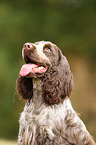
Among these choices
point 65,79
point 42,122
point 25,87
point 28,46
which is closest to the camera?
point 28,46

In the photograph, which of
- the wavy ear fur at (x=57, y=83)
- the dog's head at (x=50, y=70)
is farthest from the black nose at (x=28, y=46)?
the wavy ear fur at (x=57, y=83)

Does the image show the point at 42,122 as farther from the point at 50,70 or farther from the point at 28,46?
the point at 28,46

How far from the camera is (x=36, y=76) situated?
14.1 ft

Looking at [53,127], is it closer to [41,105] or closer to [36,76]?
[41,105]

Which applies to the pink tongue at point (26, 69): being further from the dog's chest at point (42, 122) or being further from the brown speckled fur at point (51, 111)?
the dog's chest at point (42, 122)

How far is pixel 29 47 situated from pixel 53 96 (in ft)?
2.48

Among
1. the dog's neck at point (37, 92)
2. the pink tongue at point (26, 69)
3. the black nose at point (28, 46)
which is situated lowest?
the dog's neck at point (37, 92)

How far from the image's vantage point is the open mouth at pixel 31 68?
4.19m

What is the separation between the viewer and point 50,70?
14.4 feet

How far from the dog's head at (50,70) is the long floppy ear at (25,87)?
306 mm

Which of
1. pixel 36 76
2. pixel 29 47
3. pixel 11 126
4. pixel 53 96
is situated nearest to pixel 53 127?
pixel 53 96

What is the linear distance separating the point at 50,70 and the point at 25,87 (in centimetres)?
54

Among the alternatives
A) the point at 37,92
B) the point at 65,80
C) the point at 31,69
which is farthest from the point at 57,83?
the point at 31,69

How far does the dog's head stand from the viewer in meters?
4.28
